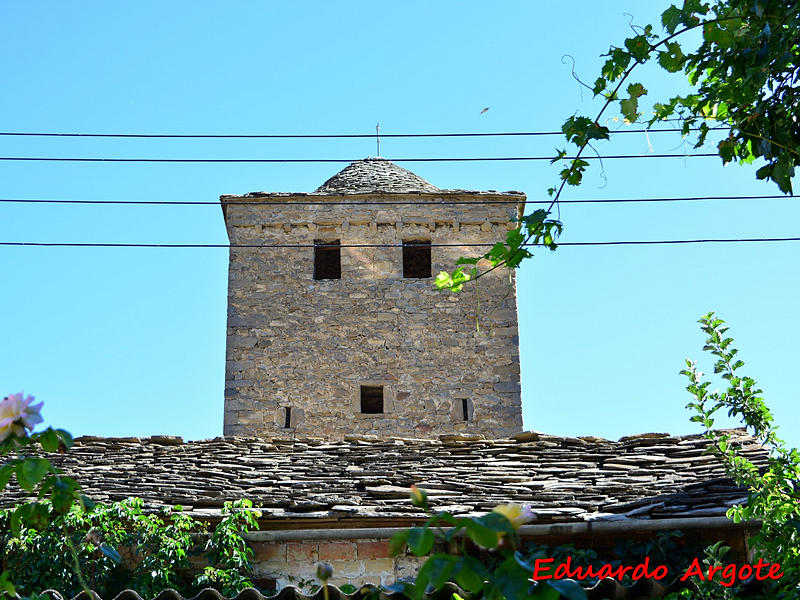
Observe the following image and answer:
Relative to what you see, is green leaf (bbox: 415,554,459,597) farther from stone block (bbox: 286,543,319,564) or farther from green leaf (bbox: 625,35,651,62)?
stone block (bbox: 286,543,319,564)

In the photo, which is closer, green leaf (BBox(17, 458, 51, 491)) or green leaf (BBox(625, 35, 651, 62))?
green leaf (BBox(17, 458, 51, 491))

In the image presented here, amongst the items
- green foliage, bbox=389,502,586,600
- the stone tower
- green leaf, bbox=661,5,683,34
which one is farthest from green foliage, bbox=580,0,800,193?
the stone tower

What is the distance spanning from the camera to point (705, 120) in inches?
189

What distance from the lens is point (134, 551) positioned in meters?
6.57

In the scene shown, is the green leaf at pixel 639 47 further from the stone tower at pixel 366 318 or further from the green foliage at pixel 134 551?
the stone tower at pixel 366 318

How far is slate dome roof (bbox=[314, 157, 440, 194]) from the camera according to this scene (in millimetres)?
15152

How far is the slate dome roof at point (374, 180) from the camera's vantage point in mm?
15152

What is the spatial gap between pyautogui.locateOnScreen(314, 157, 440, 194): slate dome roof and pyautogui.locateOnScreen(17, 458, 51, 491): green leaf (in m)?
12.5

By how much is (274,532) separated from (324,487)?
0.78 m

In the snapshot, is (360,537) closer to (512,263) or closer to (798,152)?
(512,263)

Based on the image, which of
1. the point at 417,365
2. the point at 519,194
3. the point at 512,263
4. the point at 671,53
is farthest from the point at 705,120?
the point at 519,194

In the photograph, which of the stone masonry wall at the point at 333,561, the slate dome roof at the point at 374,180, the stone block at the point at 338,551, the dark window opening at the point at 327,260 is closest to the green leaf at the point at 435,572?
the stone masonry wall at the point at 333,561

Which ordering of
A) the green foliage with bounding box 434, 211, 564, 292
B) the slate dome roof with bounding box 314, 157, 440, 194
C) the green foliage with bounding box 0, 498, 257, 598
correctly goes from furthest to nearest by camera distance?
the slate dome roof with bounding box 314, 157, 440, 194 → the green foliage with bounding box 0, 498, 257, 598 → the green foliage with bounding box 434, 211, 564, 292

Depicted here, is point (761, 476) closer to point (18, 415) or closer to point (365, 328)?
point (18, 415)
